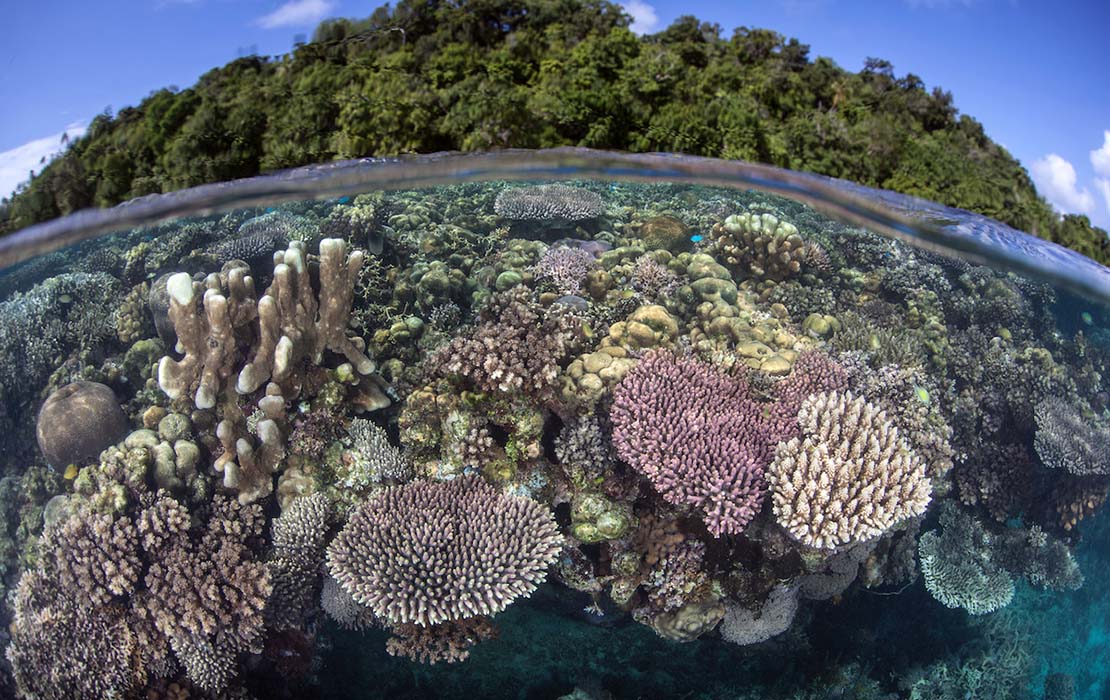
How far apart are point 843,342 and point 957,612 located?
11.2ft

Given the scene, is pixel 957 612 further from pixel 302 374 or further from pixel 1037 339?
pixel 302 374

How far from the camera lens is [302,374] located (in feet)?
16.0

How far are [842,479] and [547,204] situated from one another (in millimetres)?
4492

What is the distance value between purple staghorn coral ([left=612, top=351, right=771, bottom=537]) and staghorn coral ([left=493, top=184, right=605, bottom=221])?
111 inches

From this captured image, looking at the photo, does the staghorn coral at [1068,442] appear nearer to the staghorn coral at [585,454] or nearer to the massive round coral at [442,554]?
the staghorn coral at [585,454]

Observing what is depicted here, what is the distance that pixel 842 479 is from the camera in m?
4.31

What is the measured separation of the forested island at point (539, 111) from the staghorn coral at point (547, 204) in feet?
2.09

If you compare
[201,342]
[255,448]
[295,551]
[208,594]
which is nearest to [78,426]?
[201,342]

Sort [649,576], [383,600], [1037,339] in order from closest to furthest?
1. [383,600]
2. [649,576]
3. [1037,339]

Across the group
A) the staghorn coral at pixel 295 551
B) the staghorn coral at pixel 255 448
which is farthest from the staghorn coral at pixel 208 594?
the staghorn coral at pixel 255 448

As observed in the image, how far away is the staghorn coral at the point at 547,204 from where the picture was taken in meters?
6.79


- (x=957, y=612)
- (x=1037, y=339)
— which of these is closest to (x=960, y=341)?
(x=1037, y=339)

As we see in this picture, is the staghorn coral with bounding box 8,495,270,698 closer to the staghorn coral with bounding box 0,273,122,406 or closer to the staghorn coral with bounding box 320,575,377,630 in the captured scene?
the staghorn coral with bounding box 320,575,377,630

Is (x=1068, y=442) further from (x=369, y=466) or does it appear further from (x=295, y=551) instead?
(x=295, y=551)
